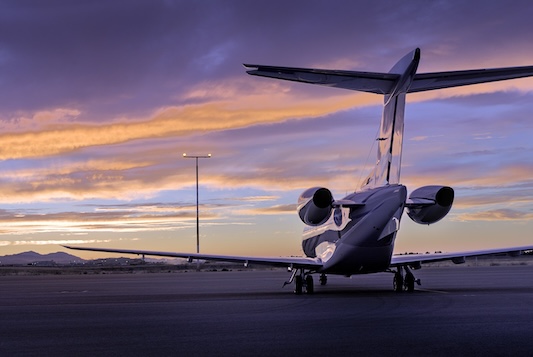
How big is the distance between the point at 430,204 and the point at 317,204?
11.0 feet

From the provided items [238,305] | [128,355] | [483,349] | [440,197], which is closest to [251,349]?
[128,355]

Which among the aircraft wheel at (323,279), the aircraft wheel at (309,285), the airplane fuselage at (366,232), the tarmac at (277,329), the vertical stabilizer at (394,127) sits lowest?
the tarmac at (277,329)

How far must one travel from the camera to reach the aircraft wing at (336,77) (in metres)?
19.6

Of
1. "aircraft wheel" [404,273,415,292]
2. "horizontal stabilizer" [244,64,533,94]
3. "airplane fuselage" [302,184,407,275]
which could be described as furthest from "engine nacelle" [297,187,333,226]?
"aircraft wheel" [404,273,415,292]

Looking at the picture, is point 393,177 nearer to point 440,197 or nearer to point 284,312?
point 440,197

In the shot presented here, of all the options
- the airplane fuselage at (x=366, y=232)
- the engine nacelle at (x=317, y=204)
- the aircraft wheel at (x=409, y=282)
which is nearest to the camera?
the engine nacelle at (x=317, y=204)

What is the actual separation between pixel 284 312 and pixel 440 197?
8.07m

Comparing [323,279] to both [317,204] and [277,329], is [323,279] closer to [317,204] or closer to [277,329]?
[317,204]

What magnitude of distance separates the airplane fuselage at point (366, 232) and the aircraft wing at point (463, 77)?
3.09 meters

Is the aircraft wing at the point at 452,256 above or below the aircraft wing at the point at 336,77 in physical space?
below

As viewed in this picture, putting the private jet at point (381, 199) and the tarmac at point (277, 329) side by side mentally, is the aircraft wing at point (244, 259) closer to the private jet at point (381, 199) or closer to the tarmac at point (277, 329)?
the private jet at point (381, 199)

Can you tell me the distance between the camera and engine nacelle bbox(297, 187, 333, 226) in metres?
23.1

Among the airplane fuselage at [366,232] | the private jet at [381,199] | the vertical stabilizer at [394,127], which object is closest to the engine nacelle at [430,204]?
the private jet at [381,199]

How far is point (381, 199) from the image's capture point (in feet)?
77.0
